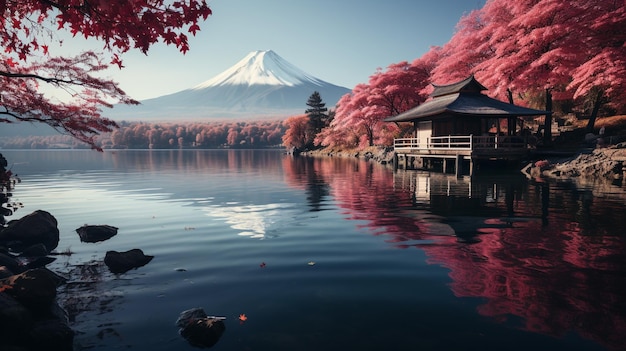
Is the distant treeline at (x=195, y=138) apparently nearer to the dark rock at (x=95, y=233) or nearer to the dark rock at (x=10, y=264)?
the dark rock at (x=95, y=233)

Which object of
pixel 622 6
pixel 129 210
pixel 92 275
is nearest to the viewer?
pixel 92 275

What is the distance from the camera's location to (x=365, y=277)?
5.99 meters

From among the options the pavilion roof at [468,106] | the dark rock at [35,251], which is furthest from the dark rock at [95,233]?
the pavilion roof at [468,106]

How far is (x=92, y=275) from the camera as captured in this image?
6.44 m

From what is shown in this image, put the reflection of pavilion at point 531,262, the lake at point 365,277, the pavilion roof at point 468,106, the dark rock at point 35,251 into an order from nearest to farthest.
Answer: the lake at point 365,277, the reflection of pavilion at point 531,262, the dark rock at point 35,251, the pavilion roof at point 468,106

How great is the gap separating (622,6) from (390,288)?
26046 millimetres

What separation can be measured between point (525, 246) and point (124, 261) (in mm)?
7842

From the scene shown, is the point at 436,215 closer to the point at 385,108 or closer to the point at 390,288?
the point at 390,288

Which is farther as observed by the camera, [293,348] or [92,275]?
[92,275]

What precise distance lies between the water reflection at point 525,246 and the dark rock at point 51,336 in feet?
16.4

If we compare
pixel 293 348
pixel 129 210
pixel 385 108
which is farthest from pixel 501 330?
pixel 385 108

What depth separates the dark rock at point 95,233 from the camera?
9.04 meters

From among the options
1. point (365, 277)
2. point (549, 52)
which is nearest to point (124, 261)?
point (365, 277)

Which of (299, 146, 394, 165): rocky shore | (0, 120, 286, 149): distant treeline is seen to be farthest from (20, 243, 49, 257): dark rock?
(0, 120, 286, 149): distant treeline
